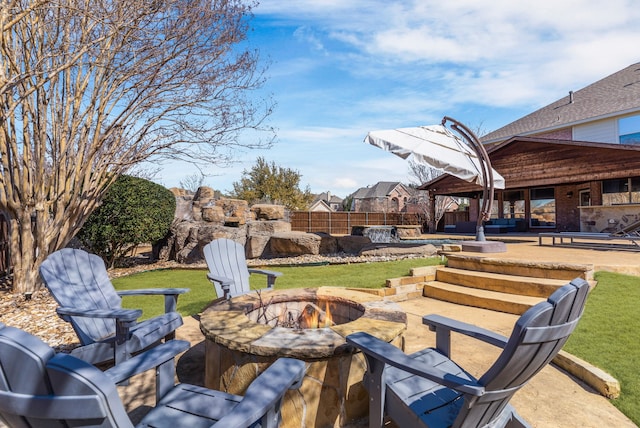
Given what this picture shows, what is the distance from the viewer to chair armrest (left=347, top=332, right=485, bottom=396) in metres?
1.37

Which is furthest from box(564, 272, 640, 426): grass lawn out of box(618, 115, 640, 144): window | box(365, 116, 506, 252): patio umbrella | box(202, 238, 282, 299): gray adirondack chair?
box(618, 115, 640, 144): window

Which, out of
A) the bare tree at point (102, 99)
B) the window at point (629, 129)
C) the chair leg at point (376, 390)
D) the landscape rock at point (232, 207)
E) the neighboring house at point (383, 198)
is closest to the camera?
the chair leg at point (376, 390)

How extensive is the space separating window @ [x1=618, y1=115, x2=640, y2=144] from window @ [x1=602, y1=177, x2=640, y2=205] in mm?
2189

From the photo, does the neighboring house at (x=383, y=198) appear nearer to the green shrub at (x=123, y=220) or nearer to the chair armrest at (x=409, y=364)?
the green shrub at (x=123, y=220)

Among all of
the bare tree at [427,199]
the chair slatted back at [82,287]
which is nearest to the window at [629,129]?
the bare tree at [427,199]

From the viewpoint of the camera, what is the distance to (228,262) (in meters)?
4.36

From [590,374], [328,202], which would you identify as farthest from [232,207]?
[328,202]

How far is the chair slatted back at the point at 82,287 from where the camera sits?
9.05 ft

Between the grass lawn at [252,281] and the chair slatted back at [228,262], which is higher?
the chair slatted back at [228,262]

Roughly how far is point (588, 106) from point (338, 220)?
14.3m

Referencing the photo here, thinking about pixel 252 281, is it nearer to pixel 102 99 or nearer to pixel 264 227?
pixel 102 99

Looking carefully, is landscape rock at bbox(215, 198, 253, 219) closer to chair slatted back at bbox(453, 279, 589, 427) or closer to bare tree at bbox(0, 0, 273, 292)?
bare tree at bbox(0, 0, 273, 292)

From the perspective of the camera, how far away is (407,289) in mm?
5488

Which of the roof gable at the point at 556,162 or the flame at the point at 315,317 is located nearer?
the flame at the point at 315,317
